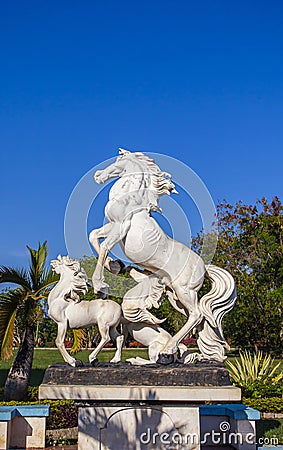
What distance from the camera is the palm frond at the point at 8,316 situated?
353 inches

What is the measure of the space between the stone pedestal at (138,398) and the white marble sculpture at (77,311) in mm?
323

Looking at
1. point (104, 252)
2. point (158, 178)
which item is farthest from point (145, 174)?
point (104, 252)

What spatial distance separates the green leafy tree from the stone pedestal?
48.9 feet

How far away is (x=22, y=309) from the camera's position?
972 centimetres

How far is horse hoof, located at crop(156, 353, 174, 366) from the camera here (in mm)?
5357

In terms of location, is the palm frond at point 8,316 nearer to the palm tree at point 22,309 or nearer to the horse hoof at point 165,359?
the palm tree at point 22,309

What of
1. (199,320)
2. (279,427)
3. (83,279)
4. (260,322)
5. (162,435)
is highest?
(260,322)

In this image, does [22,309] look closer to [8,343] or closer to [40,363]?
[8,343]

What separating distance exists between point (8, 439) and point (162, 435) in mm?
2094

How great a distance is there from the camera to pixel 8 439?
6.22 m

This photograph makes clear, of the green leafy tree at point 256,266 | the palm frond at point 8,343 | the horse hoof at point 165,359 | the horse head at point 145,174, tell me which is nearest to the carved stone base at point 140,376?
the horse hoof at point 165,359

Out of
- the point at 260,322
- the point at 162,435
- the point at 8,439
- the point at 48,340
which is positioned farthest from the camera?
the point at 48,340

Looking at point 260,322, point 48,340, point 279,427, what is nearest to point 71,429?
point 279,427

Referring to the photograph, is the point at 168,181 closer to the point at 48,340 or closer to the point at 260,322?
the point at 260,322
